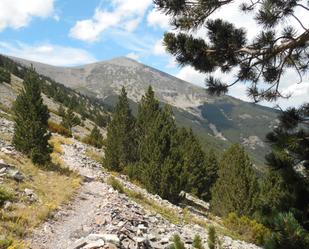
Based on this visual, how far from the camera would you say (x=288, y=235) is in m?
3.72

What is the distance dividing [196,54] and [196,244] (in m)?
4.31

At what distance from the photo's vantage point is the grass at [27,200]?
12008 millimetres

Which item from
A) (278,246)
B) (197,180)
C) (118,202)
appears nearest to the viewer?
(278,246)

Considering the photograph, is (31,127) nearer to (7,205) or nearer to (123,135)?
(7,205)

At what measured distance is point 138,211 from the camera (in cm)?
1803

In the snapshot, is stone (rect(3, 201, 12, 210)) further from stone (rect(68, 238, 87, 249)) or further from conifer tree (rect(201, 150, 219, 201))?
conifer tree (rect(201, 150, 219, 201))

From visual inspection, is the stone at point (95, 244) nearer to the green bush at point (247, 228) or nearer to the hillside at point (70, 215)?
the hillside at point (70, 215)

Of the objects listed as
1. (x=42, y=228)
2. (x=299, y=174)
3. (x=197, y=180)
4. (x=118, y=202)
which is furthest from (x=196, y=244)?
(x=197, y=180)

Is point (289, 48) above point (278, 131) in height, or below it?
above

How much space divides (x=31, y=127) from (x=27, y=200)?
29.1 feet

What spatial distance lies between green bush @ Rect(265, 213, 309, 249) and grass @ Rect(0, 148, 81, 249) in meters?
8.06

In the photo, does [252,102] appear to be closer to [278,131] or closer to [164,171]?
[278,131]

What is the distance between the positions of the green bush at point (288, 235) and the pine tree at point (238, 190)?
90.1 ft

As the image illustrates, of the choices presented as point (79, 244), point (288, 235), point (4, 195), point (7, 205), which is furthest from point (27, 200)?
point (288, 235)
